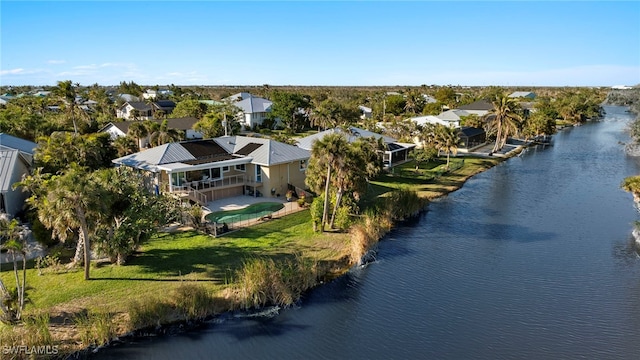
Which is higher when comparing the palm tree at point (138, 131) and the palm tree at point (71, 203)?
the palm tree at point (138, 131)

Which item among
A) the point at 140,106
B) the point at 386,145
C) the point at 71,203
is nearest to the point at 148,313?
the point at 71,203

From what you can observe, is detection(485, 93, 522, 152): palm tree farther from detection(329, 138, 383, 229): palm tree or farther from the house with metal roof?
detection(329, 138, 383, 229): palm tree

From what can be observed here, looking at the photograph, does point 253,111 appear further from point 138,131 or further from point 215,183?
point 215,183

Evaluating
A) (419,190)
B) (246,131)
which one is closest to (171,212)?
(419,190)

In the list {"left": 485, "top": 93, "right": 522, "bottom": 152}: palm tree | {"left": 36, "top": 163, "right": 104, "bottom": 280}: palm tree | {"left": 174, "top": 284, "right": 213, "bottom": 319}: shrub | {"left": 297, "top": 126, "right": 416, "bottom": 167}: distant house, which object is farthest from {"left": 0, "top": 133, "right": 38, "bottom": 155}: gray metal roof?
{"left": 485, "top": 93, "right": 522, "bottom": 152}: palm tree

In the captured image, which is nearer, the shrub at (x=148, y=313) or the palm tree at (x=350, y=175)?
the shrub at (x=148, y=313)

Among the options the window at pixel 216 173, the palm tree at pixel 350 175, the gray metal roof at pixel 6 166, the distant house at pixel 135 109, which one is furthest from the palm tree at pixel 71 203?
the distant house at pixel 135 109

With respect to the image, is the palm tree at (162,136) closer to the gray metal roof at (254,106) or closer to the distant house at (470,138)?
the gray metal roof at (254,106)
